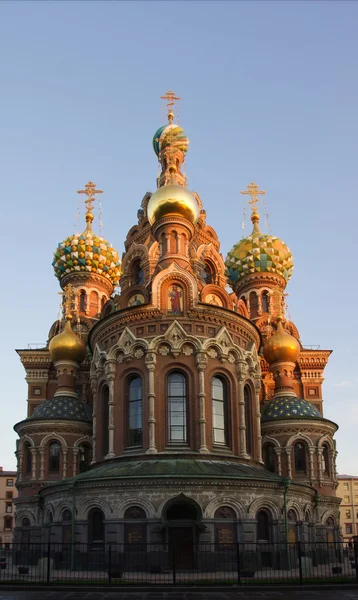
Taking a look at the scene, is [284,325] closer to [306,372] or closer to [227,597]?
[306,372]

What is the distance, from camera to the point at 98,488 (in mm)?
22562

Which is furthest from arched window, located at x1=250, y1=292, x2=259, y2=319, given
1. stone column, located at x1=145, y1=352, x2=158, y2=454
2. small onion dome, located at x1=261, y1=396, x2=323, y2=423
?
stone column, located at x1=145, y1=352, x2=158, y2=454

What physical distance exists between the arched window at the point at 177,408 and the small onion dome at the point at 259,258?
18661mm

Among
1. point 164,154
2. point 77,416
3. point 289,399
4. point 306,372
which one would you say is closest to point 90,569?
point 77,416

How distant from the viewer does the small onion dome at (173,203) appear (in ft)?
95.3

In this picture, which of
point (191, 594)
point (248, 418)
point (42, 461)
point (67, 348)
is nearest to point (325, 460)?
point (248, 418)

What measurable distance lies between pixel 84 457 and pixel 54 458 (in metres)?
1.42

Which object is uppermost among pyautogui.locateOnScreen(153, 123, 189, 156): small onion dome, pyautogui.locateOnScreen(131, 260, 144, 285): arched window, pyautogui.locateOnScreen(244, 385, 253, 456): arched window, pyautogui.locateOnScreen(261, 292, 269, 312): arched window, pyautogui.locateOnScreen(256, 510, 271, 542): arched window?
pyautogui.locateOnScreen(153, 123, 189, 156): small onion dome

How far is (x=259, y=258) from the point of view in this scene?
1700 inches

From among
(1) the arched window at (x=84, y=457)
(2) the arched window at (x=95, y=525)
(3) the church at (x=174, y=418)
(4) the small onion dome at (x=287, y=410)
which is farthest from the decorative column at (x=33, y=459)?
(4) the small onion dome at (x=287, y=410)

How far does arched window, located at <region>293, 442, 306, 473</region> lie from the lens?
1240 inches

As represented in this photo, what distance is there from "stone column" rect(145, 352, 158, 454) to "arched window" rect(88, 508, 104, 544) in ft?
9.19

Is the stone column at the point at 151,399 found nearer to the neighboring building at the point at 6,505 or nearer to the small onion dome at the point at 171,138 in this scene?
the small onion dome at the point at 171,138

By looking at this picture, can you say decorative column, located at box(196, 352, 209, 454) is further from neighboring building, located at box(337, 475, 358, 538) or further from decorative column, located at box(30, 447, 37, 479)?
neighboring building, located at box(337, 475, 358, 538)
